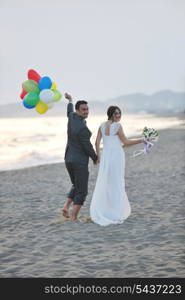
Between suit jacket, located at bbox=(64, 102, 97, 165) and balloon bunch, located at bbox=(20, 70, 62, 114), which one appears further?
balloon bunch, located at bbox=(20, 70, 62, 114)

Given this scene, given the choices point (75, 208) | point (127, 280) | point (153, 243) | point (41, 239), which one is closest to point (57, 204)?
point (75, 208)

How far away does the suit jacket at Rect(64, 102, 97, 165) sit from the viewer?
7.40 metres

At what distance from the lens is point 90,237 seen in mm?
6883

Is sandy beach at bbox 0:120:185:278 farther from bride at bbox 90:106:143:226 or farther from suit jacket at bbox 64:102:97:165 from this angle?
suit jacket at bbox 64:102:97:165

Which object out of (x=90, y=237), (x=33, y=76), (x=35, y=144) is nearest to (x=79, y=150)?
(x=90, y=237)

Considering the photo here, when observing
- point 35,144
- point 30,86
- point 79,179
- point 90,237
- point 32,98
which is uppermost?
point 30,86

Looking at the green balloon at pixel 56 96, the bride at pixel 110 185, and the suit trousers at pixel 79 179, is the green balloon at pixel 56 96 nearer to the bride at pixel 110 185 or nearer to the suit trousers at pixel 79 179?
the bride at pixel 110 185

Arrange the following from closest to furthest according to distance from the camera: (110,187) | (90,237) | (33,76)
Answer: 1. (90,237)
2. (110,187)
3. (33,76)

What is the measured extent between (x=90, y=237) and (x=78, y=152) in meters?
1.25

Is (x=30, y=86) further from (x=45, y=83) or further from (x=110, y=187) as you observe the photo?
(x=110, y=187)

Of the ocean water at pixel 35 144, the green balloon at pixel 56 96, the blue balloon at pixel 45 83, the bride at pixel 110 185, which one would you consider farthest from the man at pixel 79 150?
the ocean water at pixel 35 144

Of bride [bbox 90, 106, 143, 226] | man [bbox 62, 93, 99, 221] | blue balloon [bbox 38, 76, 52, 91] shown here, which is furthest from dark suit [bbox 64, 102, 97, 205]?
blue balloon [bbox 38, 76, 52, 91]

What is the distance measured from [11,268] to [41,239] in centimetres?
126

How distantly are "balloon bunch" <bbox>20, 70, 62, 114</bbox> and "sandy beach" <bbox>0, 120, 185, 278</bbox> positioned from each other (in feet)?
5.60
